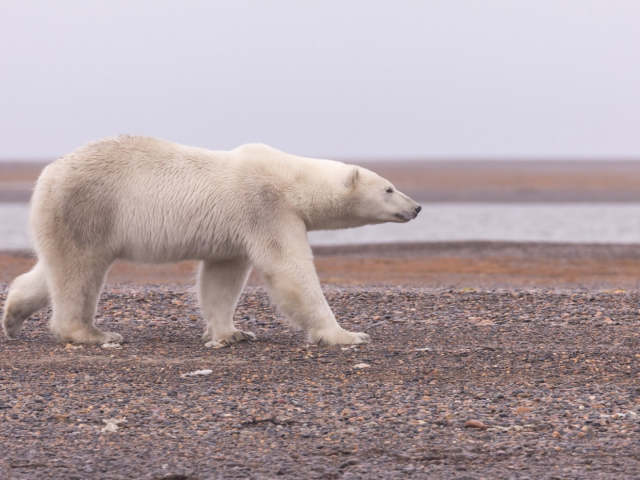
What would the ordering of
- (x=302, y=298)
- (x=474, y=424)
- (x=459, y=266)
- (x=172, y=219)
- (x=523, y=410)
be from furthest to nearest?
(x=459, y=266), (x=172, y=219), (x=302, y=298), (x=523, y=410), (x=474, y=424)

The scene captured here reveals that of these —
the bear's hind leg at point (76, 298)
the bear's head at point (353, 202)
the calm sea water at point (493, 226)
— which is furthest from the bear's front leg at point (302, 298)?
the calm sea water at point (493, 226)

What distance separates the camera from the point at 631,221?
38.3 metres

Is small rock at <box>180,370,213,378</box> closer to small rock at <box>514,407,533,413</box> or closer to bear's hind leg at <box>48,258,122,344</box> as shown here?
bear's hind leg at <box>48,258,122,344</box>

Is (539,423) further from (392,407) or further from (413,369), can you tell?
(413,369)

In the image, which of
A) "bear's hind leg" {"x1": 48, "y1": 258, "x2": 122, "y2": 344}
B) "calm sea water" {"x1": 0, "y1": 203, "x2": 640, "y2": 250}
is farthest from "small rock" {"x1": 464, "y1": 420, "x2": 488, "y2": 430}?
"calm sea water" {"x1": 0, "y1": 203, "x2": 640, "y2": 250}

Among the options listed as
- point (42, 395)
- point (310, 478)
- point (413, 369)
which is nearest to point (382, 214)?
point (413, 369)

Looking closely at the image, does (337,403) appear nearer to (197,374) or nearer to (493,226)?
(197,374)

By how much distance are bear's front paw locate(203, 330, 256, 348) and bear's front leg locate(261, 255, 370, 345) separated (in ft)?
2.33

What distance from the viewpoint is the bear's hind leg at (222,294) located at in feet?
25.2

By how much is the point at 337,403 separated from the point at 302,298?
5.71ft

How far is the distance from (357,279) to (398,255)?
5816 mm

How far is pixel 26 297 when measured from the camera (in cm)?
755

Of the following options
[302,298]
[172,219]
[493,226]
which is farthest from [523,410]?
[493,226]

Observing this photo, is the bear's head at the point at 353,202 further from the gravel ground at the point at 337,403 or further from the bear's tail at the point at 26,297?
the bear's tail at the point at 26,297
